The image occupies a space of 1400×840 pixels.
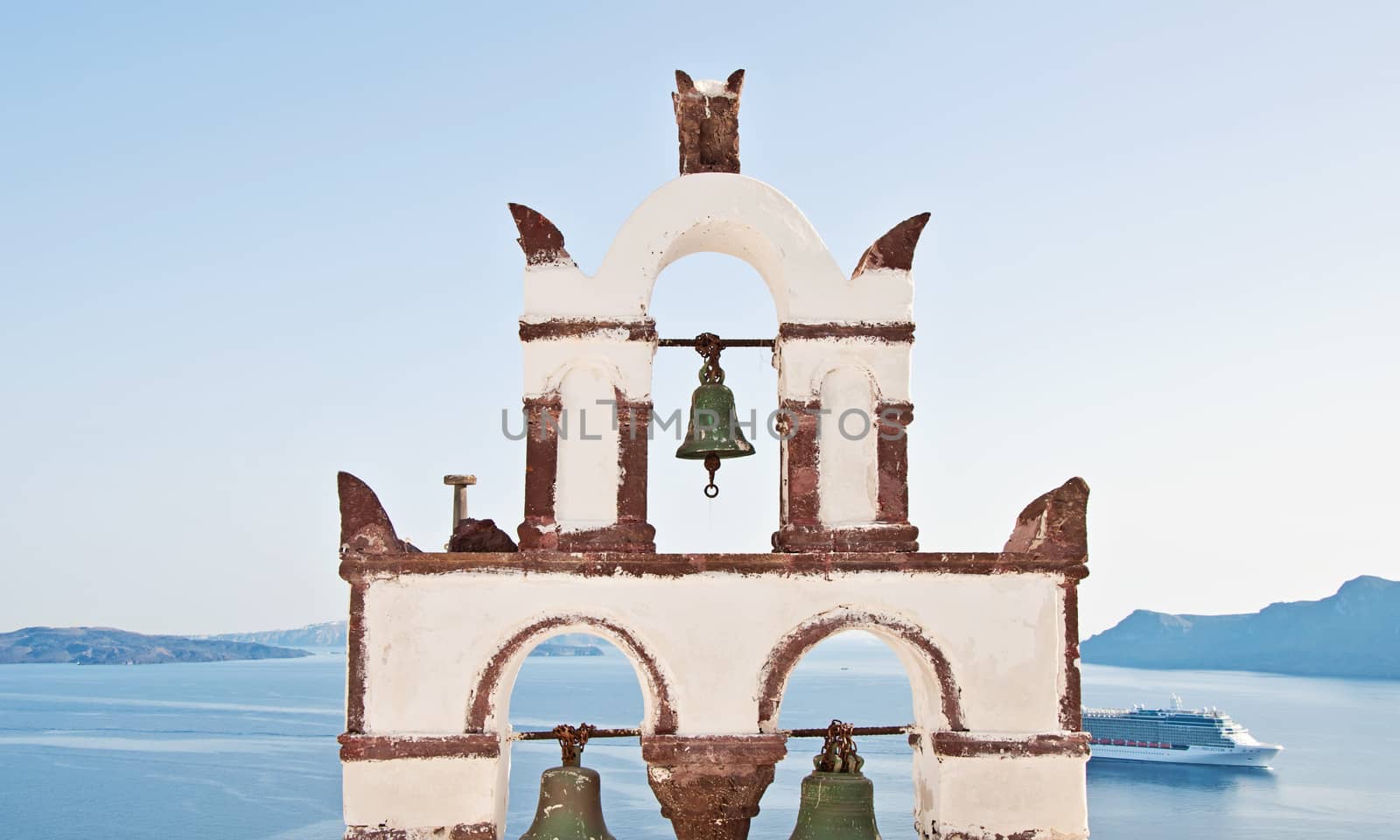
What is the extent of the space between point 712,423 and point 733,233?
4.54ft

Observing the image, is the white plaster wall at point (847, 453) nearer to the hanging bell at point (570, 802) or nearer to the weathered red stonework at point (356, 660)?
the hanging bell at point (570, 802)

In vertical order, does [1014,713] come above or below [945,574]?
below

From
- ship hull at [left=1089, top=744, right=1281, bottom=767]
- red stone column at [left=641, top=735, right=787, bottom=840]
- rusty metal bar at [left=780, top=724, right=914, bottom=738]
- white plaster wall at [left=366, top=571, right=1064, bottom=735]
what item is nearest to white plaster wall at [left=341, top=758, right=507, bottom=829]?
white plaster wall at [left=366, top=571, right=1064, bottom=735]

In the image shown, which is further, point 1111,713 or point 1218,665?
point 1218,665

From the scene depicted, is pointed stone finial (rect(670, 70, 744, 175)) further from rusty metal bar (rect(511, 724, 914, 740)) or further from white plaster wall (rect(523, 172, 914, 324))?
rusty metal bar (rect(511, 724, 914, 740))

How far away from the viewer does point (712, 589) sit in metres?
7.60

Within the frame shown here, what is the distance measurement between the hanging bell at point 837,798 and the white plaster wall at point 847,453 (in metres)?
1.38

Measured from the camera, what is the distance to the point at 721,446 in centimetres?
857

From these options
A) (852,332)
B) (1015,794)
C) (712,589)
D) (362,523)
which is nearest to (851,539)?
(712,589)

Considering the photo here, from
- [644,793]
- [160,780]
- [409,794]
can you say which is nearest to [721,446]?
[409,794]

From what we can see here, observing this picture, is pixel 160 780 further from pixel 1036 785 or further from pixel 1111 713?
pixel 1036 785

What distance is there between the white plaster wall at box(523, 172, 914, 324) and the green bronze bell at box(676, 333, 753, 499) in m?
0.77

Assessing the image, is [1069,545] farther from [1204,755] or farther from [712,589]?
[1204,755]

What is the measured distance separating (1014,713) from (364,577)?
13.7 ft
